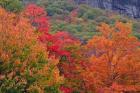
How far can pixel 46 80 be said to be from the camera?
31.9m

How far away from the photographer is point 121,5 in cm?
11525

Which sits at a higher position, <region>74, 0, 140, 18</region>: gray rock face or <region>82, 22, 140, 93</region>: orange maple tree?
<region>82, 22, 140, 93</region>: orange maple tree

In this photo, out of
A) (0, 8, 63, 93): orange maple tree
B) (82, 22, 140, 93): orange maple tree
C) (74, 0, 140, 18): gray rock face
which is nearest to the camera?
(0, 8, 63, 93): orange maple tree

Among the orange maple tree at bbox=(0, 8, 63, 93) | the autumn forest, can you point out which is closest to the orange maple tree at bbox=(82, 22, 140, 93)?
the autumn forest

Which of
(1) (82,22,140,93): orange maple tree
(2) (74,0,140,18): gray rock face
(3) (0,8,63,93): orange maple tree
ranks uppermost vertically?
(3) (0,8,63,93): orange maple tree

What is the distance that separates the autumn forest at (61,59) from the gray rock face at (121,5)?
180 feet

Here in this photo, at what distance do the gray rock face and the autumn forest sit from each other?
5499 cm

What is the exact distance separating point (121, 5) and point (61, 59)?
75.5 metres

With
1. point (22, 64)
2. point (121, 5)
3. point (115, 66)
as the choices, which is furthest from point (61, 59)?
point (121, 5)

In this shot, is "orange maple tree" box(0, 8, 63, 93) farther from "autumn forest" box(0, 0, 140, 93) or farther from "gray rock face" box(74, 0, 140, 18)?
"gray rock face" box(74, 0, 140, 18)

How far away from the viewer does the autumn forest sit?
100 ft

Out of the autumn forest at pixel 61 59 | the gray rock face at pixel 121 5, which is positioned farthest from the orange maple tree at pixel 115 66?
the gray rock face at pixel 121 5

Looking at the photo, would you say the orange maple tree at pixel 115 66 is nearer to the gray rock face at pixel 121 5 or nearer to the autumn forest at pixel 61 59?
the autumn forest at pixel 61 59

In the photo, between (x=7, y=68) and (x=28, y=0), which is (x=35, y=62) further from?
(x=28, y=0)
